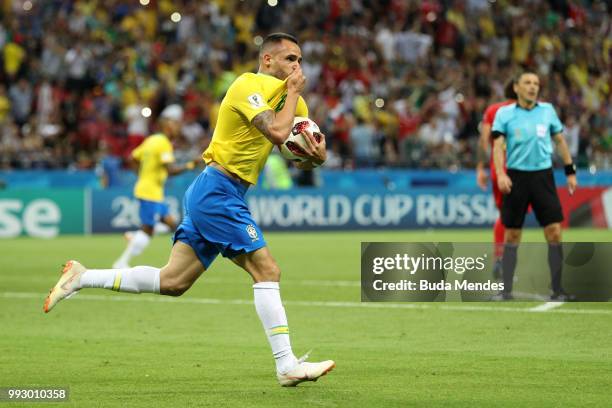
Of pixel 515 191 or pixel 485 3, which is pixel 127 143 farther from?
pixel 515 191

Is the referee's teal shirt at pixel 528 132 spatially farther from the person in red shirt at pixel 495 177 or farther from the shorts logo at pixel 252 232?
the shorts logo at pixel 252 232

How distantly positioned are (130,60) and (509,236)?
58.4 ft

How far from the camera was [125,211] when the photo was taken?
2719 cm

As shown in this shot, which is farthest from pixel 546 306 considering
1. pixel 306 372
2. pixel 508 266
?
pixel 306 372

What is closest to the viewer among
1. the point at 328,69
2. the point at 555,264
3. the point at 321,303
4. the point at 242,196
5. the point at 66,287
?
the point at 242,196

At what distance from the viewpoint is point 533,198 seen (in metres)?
13.3

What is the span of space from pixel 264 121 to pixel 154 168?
37.7ft

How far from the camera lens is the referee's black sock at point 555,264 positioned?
43.0ft

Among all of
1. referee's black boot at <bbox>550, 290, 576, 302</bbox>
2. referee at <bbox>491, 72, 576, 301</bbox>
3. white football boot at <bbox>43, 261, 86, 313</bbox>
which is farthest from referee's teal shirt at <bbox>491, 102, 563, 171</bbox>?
white football boot at <bbox>43, 261, 86, 313</bbox>

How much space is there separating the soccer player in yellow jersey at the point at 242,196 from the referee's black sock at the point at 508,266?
5568 mm

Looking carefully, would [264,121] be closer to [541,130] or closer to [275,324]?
[275,324]

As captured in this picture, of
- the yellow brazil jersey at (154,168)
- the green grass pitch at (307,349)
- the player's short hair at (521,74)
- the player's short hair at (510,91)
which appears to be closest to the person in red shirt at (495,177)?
the player's short hair at (510,91)

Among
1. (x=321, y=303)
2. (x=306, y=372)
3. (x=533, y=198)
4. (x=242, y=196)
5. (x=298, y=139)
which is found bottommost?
(x=321, y=303)

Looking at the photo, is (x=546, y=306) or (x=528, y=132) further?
(x=528, y=132)
